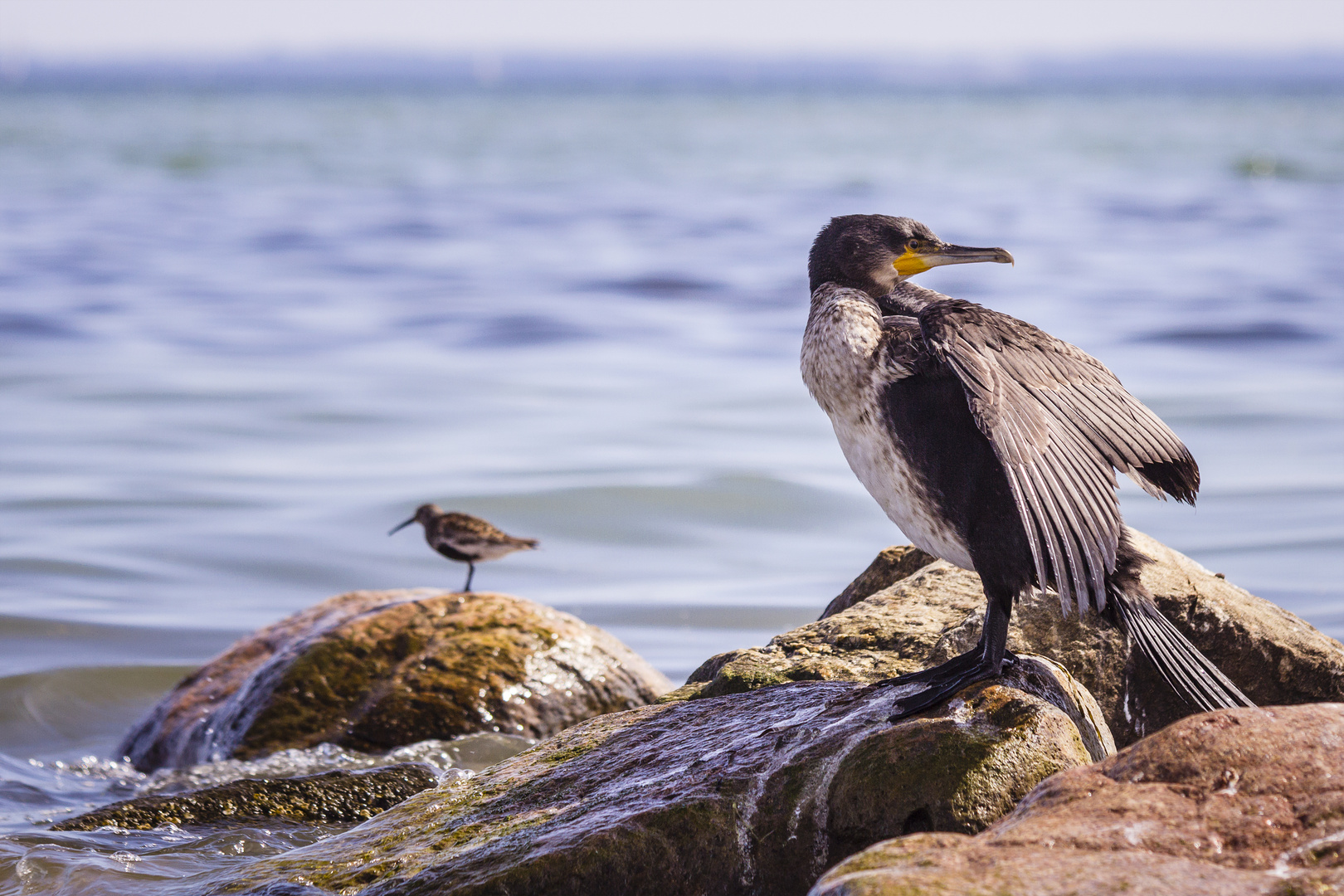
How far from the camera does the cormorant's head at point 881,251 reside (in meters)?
4.00

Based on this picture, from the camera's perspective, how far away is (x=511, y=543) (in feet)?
20.5

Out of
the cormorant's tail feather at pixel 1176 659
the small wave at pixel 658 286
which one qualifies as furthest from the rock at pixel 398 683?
the small wave at pixel 658 286

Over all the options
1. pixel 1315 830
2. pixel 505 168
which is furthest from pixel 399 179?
pixel 1315 830

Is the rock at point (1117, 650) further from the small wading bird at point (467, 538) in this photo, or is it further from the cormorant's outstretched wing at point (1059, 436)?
the small wading bird at point (467, 538)

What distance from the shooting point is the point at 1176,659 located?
340 cm

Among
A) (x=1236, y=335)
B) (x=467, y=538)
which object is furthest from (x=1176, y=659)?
(x=1236, y=335)

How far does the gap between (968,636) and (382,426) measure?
8023 millimetres

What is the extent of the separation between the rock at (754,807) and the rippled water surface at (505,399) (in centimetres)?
121

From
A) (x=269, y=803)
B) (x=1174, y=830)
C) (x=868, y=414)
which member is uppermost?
(x=868, y=414)

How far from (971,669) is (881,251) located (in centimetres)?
127

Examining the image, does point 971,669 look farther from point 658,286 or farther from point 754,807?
point 658,286

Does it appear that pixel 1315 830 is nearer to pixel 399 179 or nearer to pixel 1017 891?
pixel 1017 891

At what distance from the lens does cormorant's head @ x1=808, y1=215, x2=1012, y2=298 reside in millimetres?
4000

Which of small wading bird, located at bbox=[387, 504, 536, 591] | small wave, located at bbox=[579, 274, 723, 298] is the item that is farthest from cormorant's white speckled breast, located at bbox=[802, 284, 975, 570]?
small wave, located at bbox=[579, 274, 723, 298]
